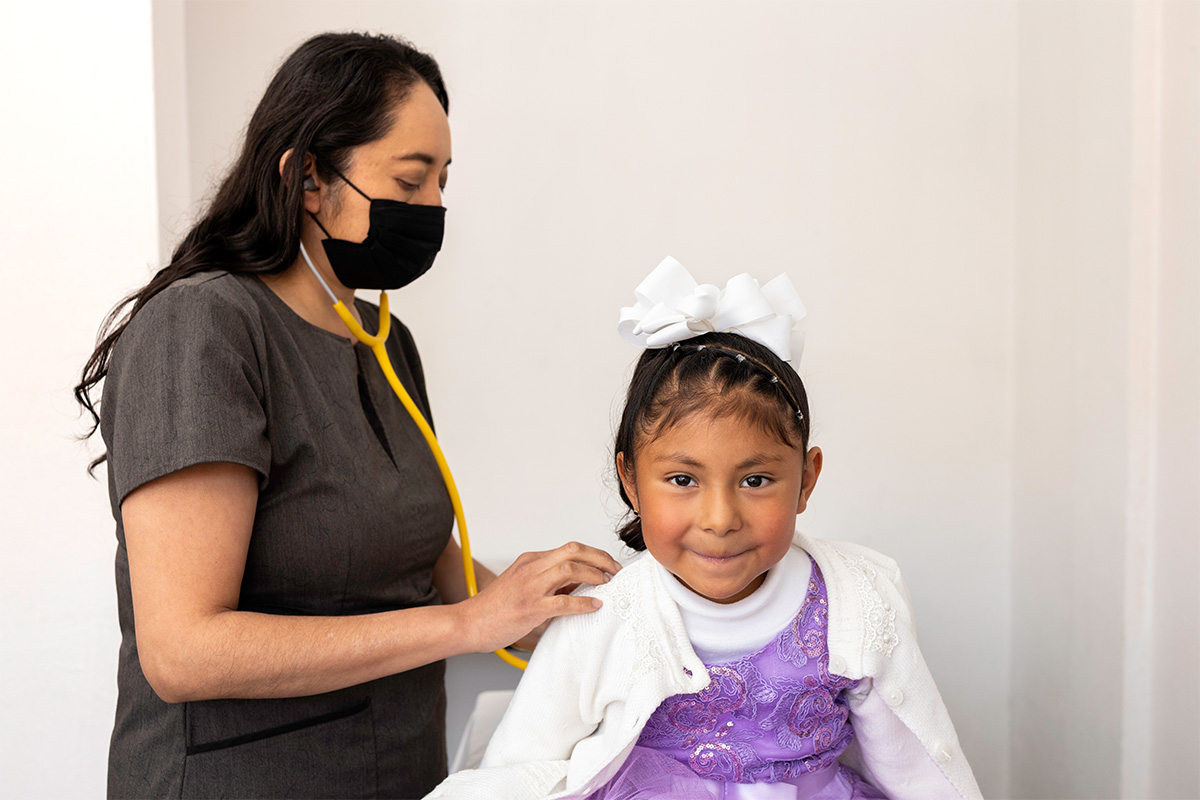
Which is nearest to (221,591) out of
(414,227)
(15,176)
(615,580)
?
(615,580)

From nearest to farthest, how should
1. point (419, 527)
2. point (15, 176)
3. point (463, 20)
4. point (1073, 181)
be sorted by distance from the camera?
point (419, 527) < point (15, 176) < point (1073, 181) < point (463, 20)

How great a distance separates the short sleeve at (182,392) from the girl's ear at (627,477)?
483mm

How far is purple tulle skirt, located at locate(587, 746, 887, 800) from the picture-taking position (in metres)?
1.16

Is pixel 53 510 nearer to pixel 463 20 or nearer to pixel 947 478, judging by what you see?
pixel 463 20

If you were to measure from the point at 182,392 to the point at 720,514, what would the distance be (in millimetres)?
699

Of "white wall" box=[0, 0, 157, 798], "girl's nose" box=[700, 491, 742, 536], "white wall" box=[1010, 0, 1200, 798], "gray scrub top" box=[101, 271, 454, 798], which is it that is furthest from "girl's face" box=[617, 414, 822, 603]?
"white wall" box=[0, 0, 157, 798]

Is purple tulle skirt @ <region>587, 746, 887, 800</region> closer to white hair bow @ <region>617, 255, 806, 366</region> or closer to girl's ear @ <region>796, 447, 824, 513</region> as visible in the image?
girl's ear @ <region>796, 447, 824, 513</region>

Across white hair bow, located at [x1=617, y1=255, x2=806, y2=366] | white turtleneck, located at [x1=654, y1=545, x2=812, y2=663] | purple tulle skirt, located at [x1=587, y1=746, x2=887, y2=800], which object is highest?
white hair bow, located at [x1=617, y1=255, x2=806, y2=366]

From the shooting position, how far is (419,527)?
4.72ft

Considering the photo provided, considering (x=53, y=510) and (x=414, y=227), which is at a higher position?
(x=414, y=227)

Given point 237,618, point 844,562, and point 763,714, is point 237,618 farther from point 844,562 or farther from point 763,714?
point 844,562

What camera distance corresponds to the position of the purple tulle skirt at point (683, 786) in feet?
3.81

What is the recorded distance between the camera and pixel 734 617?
1.22 metres

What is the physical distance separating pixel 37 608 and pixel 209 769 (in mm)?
722
